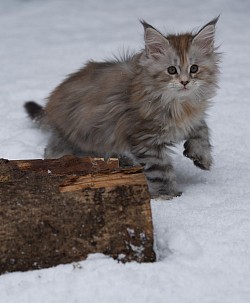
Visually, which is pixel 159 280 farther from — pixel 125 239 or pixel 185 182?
pixel 185 182

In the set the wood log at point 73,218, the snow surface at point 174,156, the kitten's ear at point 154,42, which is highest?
the kitten's ear at point 154,42

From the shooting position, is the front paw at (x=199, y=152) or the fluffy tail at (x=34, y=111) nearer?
the front paw at (x=199, y=152)

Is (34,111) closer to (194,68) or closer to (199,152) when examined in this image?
(199,152)

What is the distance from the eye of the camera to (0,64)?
6.00 m

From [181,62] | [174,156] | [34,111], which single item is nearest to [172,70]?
[181,62]

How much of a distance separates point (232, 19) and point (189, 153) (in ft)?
13.8

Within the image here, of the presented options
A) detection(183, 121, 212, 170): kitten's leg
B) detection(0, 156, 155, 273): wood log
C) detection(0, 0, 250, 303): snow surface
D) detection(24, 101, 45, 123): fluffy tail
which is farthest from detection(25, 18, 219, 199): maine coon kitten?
detection(0, 156, 155, 273): wood log

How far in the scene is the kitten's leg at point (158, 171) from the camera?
10.9 ft

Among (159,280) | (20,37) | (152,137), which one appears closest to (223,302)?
(159,280)

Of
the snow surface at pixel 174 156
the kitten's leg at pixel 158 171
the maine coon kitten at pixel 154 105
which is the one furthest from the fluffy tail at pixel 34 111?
the kitten's leg at pixel 158 171

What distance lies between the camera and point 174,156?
155 inches

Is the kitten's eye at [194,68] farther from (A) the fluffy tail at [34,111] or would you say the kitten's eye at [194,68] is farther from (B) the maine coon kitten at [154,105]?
(A) the fluffy tail at [34,111]

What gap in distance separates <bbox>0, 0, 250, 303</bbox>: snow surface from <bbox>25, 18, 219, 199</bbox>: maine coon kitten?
0.82 feet

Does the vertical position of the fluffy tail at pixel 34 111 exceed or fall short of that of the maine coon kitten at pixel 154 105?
it falls short
